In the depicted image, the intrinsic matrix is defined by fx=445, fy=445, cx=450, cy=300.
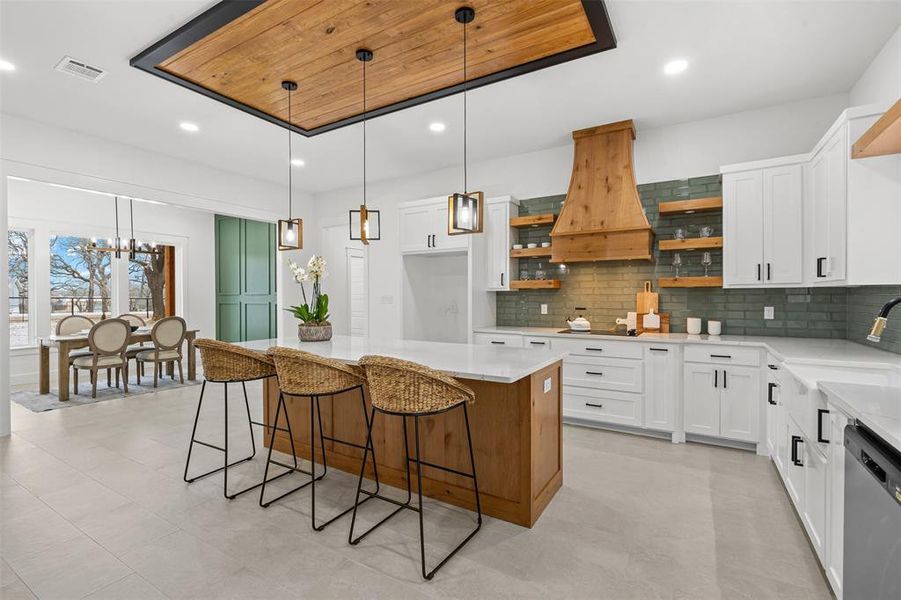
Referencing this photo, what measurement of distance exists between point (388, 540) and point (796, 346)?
308 centimetres

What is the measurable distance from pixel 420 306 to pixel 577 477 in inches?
131

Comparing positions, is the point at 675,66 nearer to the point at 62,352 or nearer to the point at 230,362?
the point at 230,362

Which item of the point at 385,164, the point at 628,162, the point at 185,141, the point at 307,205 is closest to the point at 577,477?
the point at 628,162

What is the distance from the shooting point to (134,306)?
7.93 metres

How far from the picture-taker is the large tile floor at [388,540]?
195 cm

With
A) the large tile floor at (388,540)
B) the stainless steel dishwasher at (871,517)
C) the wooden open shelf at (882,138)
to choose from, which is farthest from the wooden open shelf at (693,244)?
the stainless steel dishwasher at (871,517)

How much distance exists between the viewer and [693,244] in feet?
13.0

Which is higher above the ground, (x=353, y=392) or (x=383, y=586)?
(x=353, y=392)

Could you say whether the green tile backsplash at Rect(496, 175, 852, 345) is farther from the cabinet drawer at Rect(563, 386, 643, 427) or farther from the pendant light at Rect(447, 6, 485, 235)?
the pendant light at Rect(447, 6, 485, 235)

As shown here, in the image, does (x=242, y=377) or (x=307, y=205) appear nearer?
(x=242, y=377)

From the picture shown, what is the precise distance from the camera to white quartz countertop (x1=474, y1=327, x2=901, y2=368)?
8.50 ft

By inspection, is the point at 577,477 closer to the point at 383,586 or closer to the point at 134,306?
the point at 383,586

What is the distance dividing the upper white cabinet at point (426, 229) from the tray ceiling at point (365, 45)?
5.36 ft

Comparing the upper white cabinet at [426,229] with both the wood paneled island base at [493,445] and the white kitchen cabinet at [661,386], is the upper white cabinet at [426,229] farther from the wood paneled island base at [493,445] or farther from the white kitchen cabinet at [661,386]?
the wood paneled island base at [493,445]
